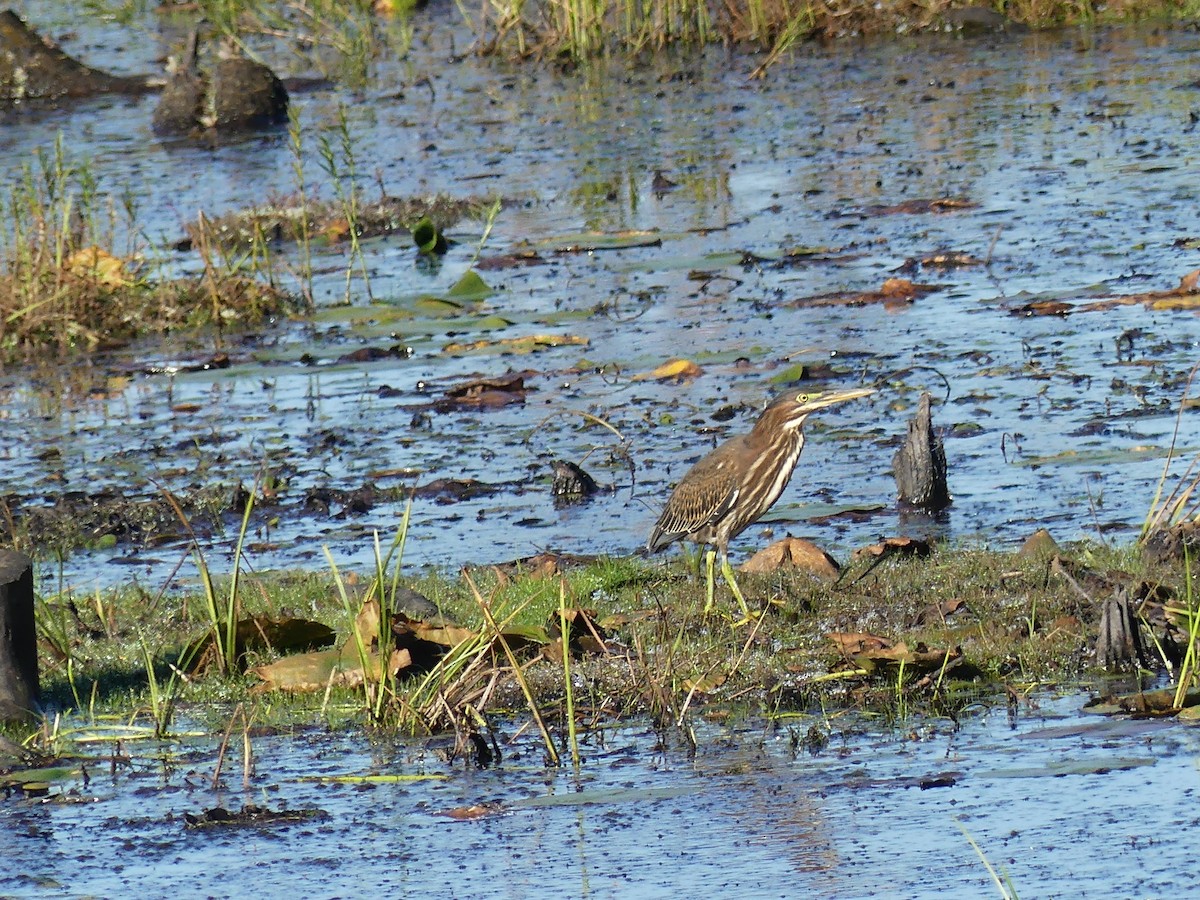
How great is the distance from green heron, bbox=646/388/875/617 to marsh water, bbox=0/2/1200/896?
0.76m

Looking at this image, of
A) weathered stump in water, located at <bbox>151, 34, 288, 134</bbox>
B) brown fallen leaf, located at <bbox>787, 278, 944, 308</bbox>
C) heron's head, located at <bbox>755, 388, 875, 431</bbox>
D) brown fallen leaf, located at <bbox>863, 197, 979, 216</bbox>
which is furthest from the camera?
weathered stump in water, located at <bbox>151, 34, 288, 134</bbox>

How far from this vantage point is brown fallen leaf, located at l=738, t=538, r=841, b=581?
7934 millimetres

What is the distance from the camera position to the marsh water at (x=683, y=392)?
5.54m

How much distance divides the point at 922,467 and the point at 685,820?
3749 millimetres

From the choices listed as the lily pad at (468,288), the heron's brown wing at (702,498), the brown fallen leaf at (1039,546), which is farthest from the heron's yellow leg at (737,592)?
the lily pad at (468,288)

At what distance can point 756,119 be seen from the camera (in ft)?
66.8

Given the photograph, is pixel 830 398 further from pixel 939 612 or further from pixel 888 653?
pixel 888 653

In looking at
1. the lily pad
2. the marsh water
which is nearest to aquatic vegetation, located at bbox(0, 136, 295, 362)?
the marsh water

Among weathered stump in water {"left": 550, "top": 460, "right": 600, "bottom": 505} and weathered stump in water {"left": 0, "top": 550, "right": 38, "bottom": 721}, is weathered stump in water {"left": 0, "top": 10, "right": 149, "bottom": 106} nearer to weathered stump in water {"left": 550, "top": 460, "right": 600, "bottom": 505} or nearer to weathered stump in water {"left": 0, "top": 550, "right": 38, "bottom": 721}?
weathered stump in water {"left": 550, "top": 460, "right": 600, "bottom": 505}

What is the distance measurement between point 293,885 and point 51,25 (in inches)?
1223

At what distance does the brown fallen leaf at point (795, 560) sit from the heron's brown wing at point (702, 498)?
234mm

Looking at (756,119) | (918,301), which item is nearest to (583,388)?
(918,301)

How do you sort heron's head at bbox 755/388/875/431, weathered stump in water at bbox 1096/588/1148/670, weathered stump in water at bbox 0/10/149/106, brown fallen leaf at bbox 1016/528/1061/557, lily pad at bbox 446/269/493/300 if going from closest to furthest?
weathered stump in water at bbox 1096/588/1148/670
brown fallen leaf at bbox 1016/528/1061/557
heron's head at bbox 755/388/875/431
lily pad at bbox 446/269/493/300
weathered stump in water at bbox 0/10/149/106

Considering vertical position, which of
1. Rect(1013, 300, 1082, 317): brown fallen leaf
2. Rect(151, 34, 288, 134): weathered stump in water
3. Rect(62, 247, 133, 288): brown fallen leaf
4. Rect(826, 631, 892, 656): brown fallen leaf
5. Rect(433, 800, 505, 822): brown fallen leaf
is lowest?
Rect(433, 800, 505, 822): brown fallen leaf
